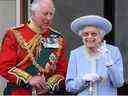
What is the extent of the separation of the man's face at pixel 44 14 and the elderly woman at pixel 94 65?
0.85ft

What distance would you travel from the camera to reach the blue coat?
4.86 meters

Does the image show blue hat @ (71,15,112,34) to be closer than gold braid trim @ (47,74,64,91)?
Yes

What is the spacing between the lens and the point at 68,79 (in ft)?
16.4

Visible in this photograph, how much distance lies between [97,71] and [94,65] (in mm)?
53

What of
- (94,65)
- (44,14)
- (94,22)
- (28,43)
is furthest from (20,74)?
(94,22)

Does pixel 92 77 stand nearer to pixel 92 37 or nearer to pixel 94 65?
pixel 94 65

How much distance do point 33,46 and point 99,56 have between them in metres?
0.61

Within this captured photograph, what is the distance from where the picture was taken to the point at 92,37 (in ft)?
16.0

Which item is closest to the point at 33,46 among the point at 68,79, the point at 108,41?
the point at 68,79

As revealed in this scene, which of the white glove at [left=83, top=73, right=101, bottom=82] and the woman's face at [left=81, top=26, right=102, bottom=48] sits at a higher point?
the woman's face at [left=81, top=26, right=102, bottom=48]

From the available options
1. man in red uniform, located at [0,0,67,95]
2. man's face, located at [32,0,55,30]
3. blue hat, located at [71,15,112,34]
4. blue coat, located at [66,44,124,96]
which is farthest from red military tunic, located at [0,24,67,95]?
blue hat, located at [71,15,112,34]

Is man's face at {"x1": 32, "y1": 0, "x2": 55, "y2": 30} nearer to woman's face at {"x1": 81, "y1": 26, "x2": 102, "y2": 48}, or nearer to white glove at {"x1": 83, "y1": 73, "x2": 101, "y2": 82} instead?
woman's face at {"x1": 81, "y1": 26, "x2": 102, "y2": 48}

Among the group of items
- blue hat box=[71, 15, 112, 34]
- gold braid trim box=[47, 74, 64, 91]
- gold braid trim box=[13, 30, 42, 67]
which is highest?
blue hat box=[71, 15, 112, 34]

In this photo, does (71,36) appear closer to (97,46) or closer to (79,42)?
(79,42)
